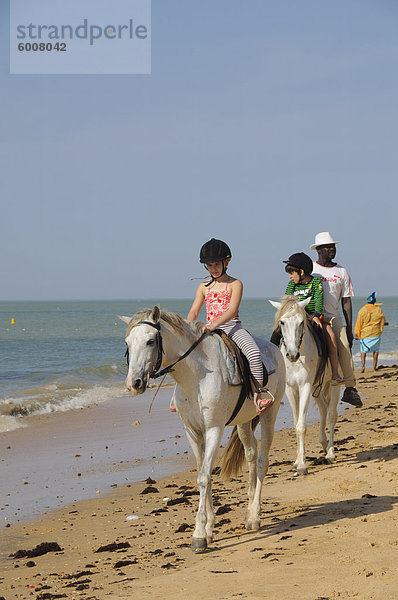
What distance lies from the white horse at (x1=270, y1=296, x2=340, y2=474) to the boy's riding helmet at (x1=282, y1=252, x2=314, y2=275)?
427 mm

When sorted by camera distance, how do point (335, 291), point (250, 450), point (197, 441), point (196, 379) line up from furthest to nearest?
point (335, 291) < point (250, 450) < point (197, 441) < point (196, 379)

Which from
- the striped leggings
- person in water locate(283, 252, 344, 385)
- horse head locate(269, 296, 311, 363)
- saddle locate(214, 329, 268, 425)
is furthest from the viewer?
person in water locate(283, 252, 344, 385)

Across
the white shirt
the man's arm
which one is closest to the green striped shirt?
the white shirt

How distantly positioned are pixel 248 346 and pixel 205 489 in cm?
131

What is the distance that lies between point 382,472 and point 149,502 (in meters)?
2.63

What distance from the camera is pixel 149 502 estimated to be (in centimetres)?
823

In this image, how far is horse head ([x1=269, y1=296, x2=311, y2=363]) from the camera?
8688 mm

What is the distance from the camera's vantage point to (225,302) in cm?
668

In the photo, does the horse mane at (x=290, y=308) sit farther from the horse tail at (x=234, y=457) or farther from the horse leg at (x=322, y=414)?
the horse leg at (x=322, y=414)

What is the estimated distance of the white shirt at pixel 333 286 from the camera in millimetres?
9954

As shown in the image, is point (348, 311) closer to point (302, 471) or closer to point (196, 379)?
point (302, 471)

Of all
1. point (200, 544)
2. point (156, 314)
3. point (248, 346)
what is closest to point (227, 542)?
point (200, 544)

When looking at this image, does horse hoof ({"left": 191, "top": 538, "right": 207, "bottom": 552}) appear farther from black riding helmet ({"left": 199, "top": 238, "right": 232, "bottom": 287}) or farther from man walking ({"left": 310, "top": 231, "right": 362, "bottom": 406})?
man walking ({"left": 310, "top": 231, "right": 362, "bottom": 406})

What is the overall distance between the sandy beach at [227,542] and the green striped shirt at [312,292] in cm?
201
